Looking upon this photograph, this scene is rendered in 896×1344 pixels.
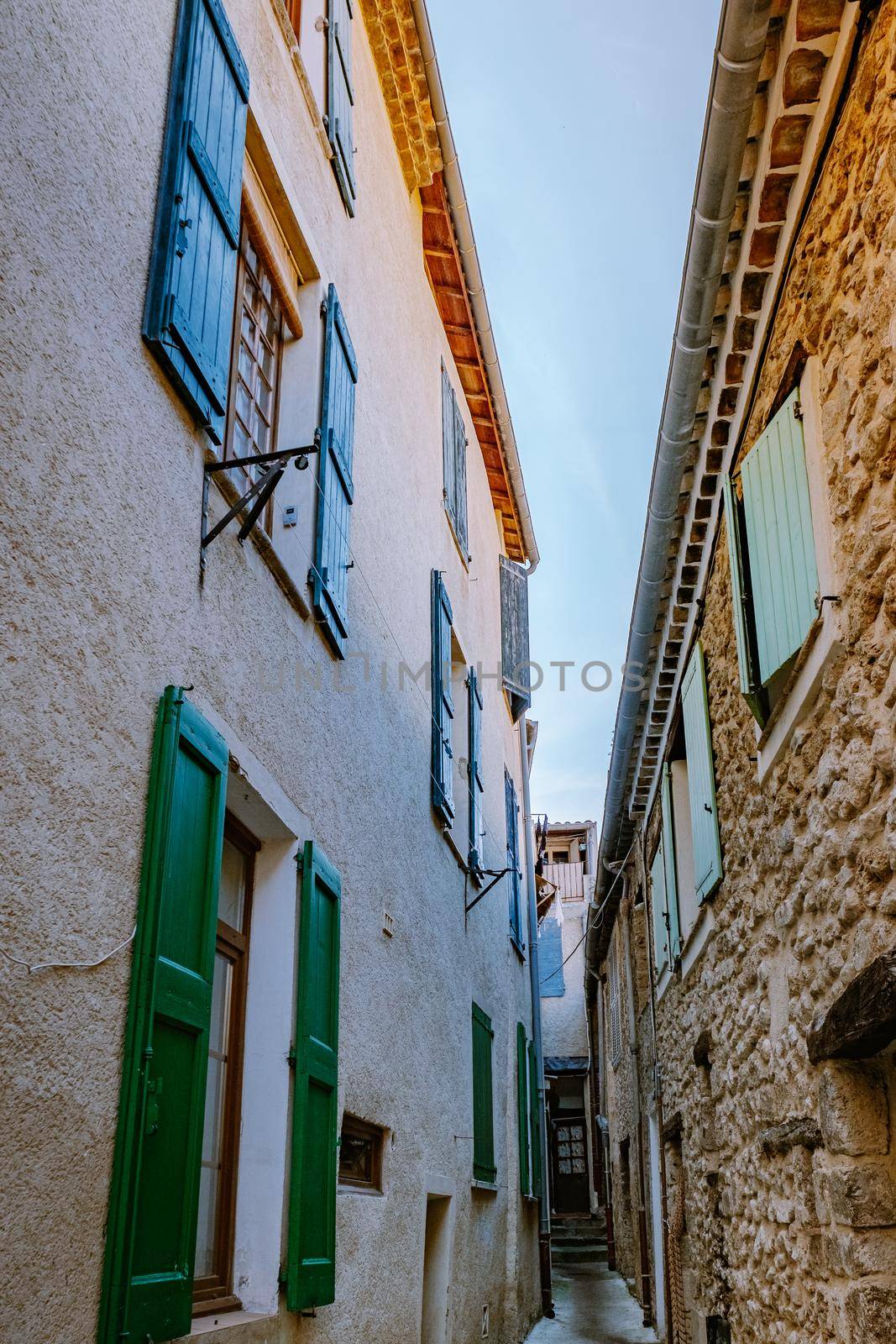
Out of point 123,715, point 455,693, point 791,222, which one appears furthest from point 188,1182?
point 455,693

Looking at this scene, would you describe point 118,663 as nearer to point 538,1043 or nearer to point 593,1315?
point 593,1315

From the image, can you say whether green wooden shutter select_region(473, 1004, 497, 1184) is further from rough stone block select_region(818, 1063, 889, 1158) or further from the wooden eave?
the wooden eave

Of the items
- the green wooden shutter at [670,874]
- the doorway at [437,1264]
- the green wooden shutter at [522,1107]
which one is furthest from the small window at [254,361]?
the green wooden shutter at [522,1107]

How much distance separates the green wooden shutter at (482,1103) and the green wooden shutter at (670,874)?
5.83 feet

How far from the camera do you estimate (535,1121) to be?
43.3 ft

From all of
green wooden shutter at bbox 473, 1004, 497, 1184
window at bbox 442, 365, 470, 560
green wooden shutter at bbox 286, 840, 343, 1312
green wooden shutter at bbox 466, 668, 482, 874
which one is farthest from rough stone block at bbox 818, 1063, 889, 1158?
window at bbox 442, 365, 470, 560

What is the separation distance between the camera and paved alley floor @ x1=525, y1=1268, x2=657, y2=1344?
1070 cm

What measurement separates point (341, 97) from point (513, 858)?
8.49m

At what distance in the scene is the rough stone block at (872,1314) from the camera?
3.40 meters

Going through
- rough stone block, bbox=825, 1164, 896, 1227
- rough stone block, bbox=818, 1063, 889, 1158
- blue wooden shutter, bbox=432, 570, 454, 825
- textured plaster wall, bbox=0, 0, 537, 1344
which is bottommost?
rough stone block, bbox=825, 1164, 896, 1227

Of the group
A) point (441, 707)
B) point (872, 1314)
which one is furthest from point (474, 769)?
point (872, 1314)

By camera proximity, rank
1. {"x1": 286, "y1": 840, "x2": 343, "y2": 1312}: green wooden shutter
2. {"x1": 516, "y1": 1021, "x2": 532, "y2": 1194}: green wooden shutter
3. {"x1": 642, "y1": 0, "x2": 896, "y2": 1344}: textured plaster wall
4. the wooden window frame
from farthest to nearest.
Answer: {"x1": 516, "y1": 1021, "x2": 532, "y2": 1194}: green wooden shutter < the wooden window frame < {"x1": 286, "y1": 840, "x2": 343, "y2": 1312}: green wooden shutter < {"x1": 642, "y1": 0, "x2": 896, "y2": 1344}: textured plaster wall

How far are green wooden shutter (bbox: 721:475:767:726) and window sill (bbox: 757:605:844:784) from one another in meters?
0.11

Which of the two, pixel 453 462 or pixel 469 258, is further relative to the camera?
pixel 453 462
